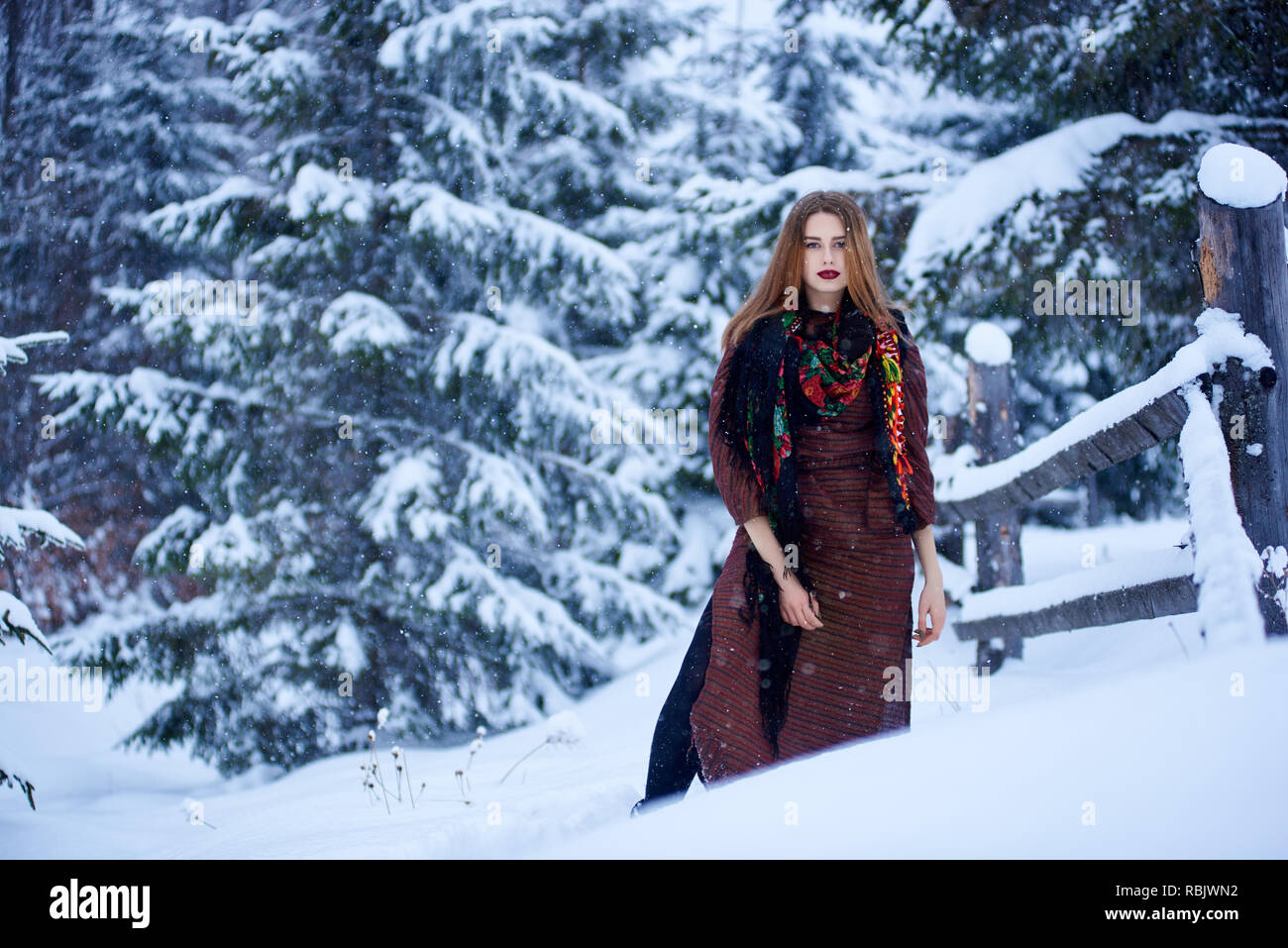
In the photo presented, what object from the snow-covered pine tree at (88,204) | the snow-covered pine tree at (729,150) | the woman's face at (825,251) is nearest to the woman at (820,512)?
the woman's face at (825,251)

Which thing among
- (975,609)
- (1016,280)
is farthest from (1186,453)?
(1016,280)

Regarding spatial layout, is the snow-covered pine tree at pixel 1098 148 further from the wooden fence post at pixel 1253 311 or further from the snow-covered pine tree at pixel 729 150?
the wooden fence post at pixel 1253 311

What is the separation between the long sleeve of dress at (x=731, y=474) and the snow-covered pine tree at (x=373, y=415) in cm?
450

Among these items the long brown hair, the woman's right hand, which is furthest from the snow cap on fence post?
the woman's right hand

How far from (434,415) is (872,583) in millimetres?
5663

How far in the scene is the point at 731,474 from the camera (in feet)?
9.04

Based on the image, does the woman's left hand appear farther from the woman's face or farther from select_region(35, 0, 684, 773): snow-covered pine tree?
select_region(35, 0, 684, 773): snow-covered pine tree

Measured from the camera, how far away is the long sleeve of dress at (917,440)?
108 inches

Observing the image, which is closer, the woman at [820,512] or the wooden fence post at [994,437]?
the woman at [820,512]

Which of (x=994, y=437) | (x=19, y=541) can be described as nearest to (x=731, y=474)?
(x=19, y=541)

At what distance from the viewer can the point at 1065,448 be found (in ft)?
11.3

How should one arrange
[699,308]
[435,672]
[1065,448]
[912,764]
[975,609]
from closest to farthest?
1. [912,764]
2. [1065,448]
3. [975,609]
4. [435,672]
5. [699,308]

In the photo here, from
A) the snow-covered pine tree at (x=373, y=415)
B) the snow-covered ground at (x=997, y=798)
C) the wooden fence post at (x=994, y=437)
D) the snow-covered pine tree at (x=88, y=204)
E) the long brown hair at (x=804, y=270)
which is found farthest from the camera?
the snow-covered pine tree at (x=88, y=204)

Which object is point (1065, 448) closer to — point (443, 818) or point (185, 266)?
point (443, 818)
